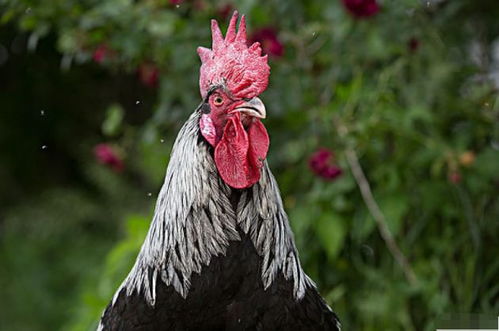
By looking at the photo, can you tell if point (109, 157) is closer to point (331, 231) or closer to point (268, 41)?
point (268, 41)

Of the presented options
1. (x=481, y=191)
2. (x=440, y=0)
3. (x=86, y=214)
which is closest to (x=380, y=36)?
(x=440, y=0)

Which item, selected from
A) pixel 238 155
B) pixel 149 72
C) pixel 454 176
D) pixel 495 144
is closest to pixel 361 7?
pixel 454 176

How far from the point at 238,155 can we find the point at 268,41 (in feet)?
6.57

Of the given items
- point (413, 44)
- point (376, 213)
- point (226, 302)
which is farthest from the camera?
point (413, 44)

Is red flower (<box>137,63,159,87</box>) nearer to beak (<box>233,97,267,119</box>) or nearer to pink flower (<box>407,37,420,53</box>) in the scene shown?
pink flower (<box>407,37,420,53</box>)

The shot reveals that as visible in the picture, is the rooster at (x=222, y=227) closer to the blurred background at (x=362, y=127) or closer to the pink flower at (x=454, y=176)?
the blurred background at (x=362, y=127)

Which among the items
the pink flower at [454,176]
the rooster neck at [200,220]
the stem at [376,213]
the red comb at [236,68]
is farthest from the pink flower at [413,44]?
the rooster neck at [200,220]

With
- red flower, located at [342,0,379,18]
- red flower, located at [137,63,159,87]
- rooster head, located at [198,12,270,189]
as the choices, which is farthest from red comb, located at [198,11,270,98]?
red flower, located at [137,63,159,87]

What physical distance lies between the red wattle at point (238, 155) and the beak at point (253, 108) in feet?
0.13

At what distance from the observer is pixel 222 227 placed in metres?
2.77

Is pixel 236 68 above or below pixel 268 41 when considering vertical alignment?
below

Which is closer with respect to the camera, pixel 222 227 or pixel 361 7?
pixel 222 227

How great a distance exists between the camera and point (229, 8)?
187 inches

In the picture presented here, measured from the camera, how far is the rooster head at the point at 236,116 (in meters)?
2.71
